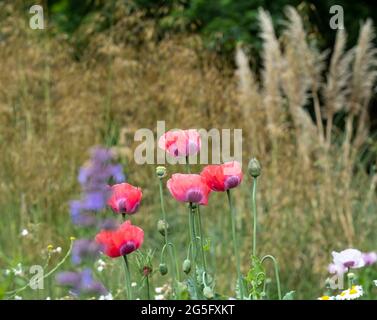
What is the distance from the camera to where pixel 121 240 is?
166 cm

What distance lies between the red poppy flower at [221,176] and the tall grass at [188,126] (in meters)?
2.05

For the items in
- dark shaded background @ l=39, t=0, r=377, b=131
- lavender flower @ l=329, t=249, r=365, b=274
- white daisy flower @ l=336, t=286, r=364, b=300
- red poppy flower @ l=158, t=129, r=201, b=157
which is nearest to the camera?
red poppy flower @ l=158, t=129, r=201, b=157

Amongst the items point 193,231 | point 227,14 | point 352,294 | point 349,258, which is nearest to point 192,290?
point 193,231

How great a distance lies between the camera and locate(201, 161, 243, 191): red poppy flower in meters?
1.76

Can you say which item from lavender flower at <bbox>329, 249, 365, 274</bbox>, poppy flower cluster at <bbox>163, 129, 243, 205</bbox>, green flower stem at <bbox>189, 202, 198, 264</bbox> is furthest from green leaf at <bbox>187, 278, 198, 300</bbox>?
lavender flower at <bbox>329, 249, 365, 274</bbox>

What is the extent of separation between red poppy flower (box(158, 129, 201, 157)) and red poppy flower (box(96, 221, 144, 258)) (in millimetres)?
224

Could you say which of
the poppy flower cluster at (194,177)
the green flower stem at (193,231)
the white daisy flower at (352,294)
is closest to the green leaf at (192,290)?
the green flower stem at (193,231)

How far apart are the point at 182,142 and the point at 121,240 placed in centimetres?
27

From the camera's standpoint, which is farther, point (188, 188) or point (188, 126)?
point (188, 126)

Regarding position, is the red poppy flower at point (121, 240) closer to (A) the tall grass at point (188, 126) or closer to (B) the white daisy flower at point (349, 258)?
(B) the white daisy flower at point (349, 258)

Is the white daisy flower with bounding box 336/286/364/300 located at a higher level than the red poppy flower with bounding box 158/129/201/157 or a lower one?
lower

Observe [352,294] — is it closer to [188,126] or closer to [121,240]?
[121,240]

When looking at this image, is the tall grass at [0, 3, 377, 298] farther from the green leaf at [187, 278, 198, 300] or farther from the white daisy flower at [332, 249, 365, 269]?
the green leaf at [187, 278, 198, 300]

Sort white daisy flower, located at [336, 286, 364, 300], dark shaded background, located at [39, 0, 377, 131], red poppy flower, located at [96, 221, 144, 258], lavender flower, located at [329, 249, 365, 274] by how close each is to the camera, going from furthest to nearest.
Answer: dark shaded background, located at [39, 0, 377, 131]
lavender flower, located at [329, 249, 365, 274]
white daisy flower, located at [336, 286, 364, 300]
red poppy flower, located at [96, 221, 144, 258]
